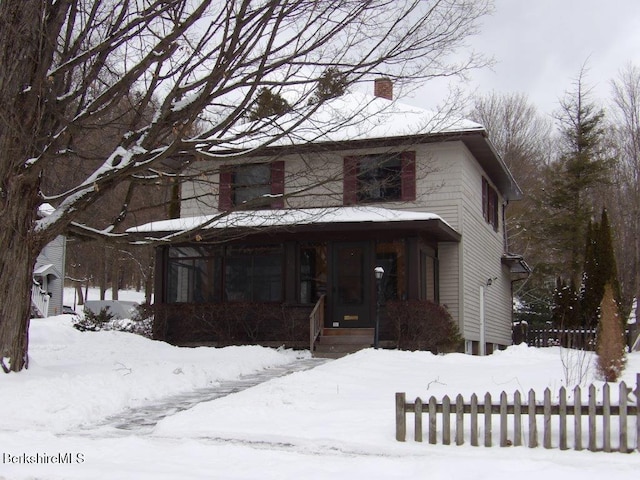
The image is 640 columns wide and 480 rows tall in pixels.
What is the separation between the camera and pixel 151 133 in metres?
11.0

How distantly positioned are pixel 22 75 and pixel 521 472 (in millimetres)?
9288

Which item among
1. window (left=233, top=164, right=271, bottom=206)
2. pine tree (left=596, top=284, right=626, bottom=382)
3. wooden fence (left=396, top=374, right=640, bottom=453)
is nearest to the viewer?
wooden fence (left=396, top=374, right=640, bottom=453)

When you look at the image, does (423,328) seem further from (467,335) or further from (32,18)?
(32,18)

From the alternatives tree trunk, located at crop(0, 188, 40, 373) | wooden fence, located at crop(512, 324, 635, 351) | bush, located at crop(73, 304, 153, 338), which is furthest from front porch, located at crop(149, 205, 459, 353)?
tree trunk, located at crop(0, 188, 40, 373)

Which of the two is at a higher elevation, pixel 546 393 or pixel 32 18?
pixel 32 18

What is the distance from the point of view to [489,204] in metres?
25.5

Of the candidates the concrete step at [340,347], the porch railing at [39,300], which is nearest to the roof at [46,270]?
the porch railing at [39,300]

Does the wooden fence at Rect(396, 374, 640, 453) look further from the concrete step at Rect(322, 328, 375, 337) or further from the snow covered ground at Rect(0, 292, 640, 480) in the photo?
the concrete step at Rect(322, 328, 375, 337)

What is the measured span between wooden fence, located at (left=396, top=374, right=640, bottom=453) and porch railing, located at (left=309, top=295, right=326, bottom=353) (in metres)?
10.2

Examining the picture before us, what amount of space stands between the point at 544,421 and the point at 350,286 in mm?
11702

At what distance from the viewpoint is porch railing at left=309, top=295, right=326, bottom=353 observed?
17.7 m

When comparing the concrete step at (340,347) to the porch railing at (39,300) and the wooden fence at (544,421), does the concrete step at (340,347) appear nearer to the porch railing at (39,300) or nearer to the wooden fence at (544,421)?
the wooden fence at (544,421)

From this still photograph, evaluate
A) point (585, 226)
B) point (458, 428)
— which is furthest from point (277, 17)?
point (585, 226)

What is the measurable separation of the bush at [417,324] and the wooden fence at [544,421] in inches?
377
